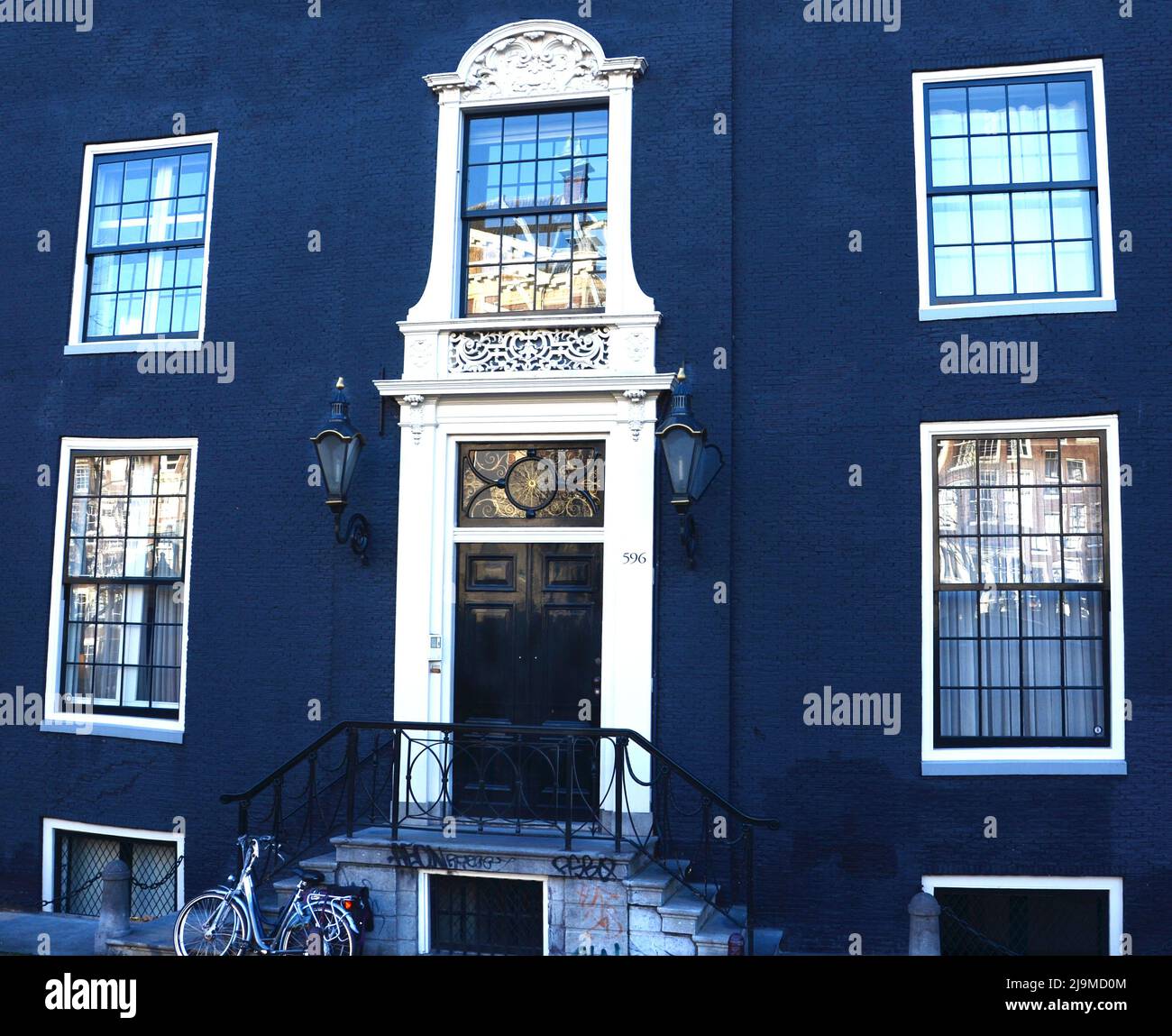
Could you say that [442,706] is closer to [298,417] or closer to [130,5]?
[298,417]

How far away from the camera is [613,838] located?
851cm

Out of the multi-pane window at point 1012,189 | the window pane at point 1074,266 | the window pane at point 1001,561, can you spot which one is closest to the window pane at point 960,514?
the window pane at point 1001,561

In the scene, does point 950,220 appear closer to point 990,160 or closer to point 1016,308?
point 990,160

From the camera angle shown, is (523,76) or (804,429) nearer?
(804,429)

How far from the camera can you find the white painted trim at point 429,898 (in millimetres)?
8375

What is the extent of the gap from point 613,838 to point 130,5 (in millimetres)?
9910

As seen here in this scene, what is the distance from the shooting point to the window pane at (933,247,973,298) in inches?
383

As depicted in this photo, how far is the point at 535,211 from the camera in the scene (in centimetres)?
1040

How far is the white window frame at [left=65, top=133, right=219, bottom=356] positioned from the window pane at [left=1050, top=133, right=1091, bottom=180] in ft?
26.3

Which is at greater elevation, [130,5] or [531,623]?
[130,5]

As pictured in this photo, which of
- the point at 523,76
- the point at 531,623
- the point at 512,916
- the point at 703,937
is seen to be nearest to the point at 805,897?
the point at 703,937

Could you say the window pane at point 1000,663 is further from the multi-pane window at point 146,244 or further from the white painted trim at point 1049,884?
the multi-pane window at point 146,244

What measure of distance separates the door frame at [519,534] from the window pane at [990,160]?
11.6 ft
